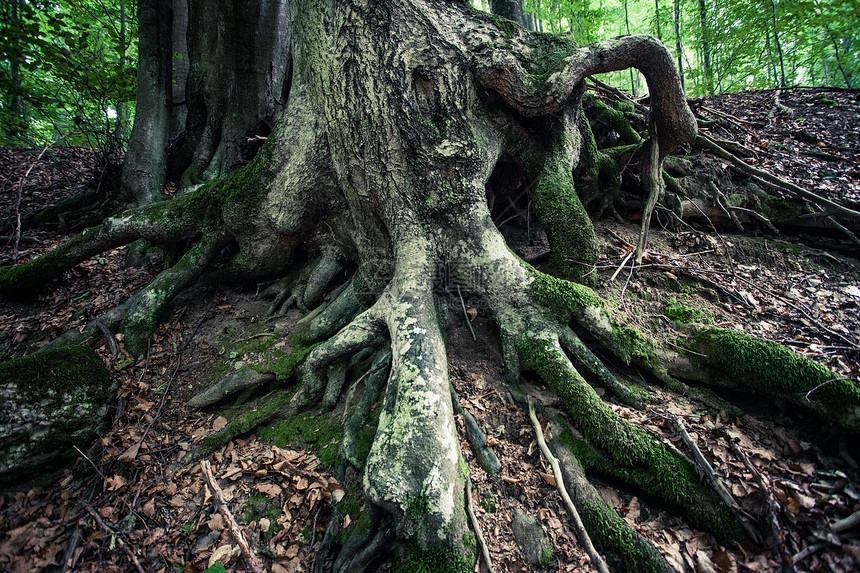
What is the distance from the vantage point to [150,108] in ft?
19.8

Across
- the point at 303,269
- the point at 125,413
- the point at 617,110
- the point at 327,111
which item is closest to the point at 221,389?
the point at 125,413

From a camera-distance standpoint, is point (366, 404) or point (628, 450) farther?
point (366, 404)

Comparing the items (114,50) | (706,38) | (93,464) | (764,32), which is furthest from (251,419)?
(706,38)

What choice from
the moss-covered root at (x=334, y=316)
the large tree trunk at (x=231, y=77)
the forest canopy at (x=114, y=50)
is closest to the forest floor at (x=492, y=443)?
the moss-covered root at (x=334, y=316)

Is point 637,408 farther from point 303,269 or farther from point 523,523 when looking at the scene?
point 303,269

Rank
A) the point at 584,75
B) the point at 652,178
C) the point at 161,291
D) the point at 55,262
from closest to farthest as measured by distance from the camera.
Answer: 1. the point at 584,75
2. the point at 652,178
3. the point at 161,291
4. the point at 55,262

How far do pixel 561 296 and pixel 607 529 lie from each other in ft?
5.56

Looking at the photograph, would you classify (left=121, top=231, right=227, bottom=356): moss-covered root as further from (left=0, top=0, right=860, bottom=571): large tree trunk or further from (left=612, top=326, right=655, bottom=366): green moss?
(left=612, top=326, right=655, bottom=366): green moss

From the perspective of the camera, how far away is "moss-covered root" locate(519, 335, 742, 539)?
2221 mm

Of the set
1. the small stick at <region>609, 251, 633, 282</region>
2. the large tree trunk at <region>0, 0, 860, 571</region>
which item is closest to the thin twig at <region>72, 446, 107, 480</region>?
the large tree trunk at <region>0, 0, 860, 571</region>

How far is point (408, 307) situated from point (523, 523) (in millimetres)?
1788

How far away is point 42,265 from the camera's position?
15.2 feet

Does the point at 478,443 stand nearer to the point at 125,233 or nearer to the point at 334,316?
the point at 334,316

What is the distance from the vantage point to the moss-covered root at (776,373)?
7.65 ft
